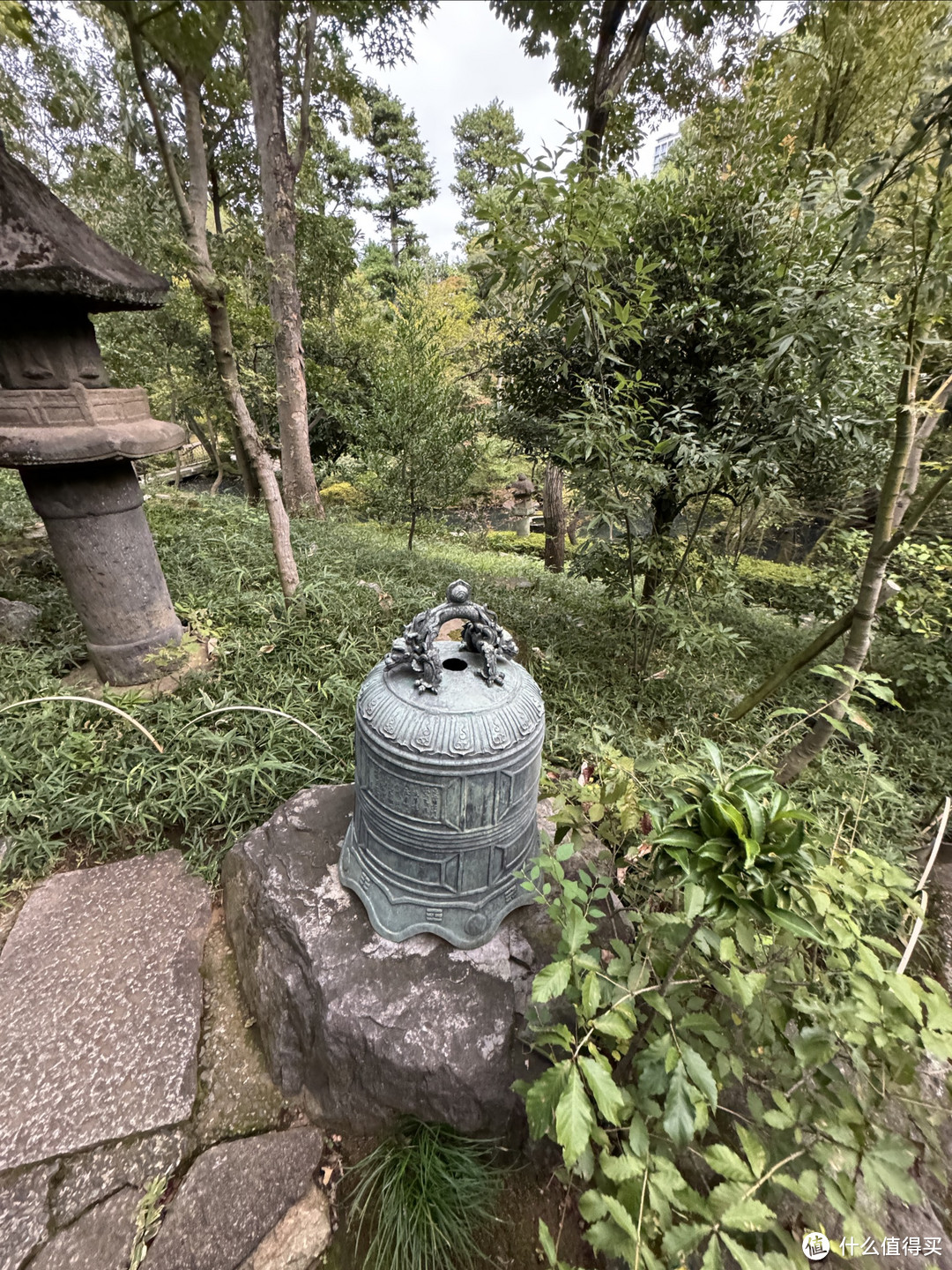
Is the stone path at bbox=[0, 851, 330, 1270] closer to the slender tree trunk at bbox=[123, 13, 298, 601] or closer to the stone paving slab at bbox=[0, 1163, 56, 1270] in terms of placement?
the stone paving slab at bbox=[0, 1163, 56, 1270]

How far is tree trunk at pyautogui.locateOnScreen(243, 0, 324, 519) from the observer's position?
220cm

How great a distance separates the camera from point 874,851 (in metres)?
2.58

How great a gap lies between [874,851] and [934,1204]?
1373 millimetres

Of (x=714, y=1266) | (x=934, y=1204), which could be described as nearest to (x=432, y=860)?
(x=714, y=1266)

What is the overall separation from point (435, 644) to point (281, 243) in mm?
6322

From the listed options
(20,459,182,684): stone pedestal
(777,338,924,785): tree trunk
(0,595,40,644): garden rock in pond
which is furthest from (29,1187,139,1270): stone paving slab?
(0,595,40,644): garden rock in pond

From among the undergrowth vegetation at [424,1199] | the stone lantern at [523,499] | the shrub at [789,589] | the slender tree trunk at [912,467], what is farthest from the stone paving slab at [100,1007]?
the stone lantern at [523,499]

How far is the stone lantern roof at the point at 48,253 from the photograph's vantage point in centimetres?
223

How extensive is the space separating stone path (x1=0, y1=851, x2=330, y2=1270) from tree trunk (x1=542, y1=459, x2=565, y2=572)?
22.7 ft

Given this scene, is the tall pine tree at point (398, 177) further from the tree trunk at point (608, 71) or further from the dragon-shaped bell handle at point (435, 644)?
the dragon-shaped bell handle at point (435, 644)

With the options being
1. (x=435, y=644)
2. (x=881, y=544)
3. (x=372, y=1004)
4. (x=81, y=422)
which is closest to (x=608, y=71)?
(x=881, y=544)

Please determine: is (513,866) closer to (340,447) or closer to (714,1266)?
(714,1266)

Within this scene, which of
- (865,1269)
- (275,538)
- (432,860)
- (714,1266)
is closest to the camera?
(714,1266)

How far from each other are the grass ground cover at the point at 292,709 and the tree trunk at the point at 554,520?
3105 mm
